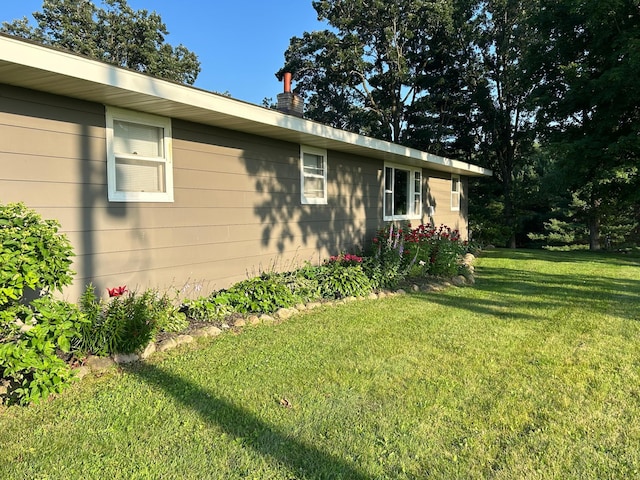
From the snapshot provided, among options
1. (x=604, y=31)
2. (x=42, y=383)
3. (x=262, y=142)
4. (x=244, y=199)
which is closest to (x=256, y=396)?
(x=42, y=383)

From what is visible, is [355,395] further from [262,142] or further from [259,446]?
[262,142]

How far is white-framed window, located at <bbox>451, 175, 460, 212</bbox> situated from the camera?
1331 cm

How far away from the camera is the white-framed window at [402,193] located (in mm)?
9445

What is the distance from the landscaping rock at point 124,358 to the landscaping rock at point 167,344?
0.27 metres

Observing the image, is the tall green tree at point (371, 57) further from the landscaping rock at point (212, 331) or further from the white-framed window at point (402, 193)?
the landscaping rock at point (212, 331)

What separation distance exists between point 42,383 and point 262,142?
429cm

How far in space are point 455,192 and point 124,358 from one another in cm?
1197

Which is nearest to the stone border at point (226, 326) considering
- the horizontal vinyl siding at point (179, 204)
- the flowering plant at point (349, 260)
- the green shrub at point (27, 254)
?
the flowering plant at point (349, 260)

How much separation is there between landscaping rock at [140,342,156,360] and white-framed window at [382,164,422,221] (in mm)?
6372

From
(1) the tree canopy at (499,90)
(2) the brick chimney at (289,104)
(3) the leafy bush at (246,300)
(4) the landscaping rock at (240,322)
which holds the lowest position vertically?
(4) the landscaping rock at (240,322)

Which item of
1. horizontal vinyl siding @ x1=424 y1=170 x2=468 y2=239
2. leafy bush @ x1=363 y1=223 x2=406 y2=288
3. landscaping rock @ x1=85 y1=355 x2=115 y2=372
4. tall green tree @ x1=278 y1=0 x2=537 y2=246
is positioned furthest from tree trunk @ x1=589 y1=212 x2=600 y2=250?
landscaping rock @ x1=85 y1=355 x2=115 y2=372

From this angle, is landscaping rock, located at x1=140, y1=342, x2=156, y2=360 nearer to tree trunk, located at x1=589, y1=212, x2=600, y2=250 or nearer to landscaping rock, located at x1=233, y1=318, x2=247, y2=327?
landscaping rock, located at x1=233, y1=318, x2=247, y2=327

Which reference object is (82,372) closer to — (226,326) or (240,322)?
(226,326)

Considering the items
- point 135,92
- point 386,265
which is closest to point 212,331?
point 135,92
